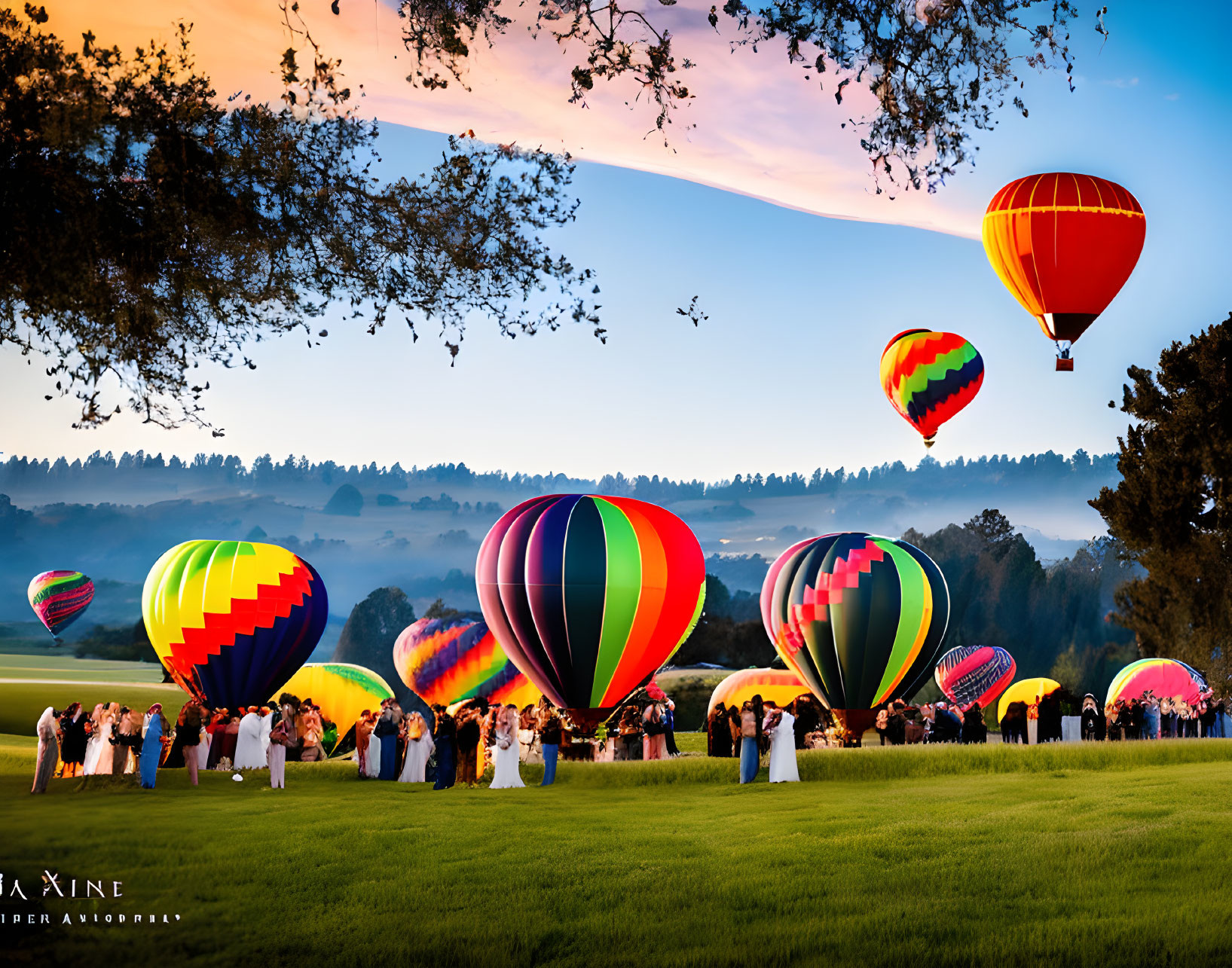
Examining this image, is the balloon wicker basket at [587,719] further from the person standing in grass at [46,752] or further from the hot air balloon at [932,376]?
the hot air balloon at [932,376]

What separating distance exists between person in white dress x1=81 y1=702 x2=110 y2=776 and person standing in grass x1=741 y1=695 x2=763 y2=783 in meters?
12.7

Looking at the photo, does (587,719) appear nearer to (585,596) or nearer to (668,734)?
(668,734)

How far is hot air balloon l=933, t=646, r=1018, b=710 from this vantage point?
55.0 m

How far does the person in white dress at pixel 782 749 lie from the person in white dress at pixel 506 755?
15.8 ft

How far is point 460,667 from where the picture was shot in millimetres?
41938

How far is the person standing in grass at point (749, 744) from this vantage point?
76.9ft

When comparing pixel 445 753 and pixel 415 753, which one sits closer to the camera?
pixel 445 753

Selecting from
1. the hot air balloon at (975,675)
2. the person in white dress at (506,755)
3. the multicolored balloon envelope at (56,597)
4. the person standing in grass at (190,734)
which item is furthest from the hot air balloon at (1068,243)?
the multicolored balloon envelope at (56,597)

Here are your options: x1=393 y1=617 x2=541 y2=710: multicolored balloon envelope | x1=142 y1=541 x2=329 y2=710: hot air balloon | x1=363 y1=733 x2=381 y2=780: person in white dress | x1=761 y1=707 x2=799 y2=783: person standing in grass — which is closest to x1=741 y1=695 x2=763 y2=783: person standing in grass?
x1=761 y1=707 x2=799 y2=783: person standing in grass

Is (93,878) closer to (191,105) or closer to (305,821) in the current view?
(305,821)

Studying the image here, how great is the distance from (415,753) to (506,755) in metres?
3.15

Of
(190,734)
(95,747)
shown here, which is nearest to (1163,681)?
(190,734)

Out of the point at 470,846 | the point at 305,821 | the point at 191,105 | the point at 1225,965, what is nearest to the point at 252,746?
the point at 305,821

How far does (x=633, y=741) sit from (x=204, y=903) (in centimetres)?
1666
